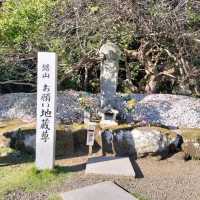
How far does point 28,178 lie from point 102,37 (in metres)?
3.56

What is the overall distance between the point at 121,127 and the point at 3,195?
278 cm

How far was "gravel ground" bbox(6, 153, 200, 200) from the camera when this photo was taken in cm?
643

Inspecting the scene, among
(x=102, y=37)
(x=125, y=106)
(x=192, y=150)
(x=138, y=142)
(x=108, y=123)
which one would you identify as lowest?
(x=192, y=150)

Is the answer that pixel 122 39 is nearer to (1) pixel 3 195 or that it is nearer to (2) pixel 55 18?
(2) pixel 55 18

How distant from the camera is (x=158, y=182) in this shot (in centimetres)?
696

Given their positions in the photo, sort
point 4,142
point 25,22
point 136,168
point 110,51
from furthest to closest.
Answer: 1. point 25,22
2. point 110,51
3. point 4,142
4. point 136,168

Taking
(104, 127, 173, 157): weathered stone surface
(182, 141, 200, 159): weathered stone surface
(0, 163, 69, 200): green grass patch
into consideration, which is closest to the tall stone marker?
(0, 163, 69, 200): green grass patch

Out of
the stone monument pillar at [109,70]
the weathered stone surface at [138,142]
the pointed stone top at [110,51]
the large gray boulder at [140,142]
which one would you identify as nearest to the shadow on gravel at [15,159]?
the weathered stone surface at [138,142]

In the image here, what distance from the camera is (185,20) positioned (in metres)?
8.87

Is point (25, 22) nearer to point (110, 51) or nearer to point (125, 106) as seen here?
point (110, 51)

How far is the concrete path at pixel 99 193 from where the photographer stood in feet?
20.5

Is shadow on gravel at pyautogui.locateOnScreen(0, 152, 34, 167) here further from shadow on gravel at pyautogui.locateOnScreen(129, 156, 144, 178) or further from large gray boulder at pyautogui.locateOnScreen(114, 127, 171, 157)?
shadow on gravel at pyautogui.locateOnScreen(129, 156, 144, 178)

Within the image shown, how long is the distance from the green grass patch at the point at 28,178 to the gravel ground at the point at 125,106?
73.4 inches

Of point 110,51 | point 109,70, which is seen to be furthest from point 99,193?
point 110,51
